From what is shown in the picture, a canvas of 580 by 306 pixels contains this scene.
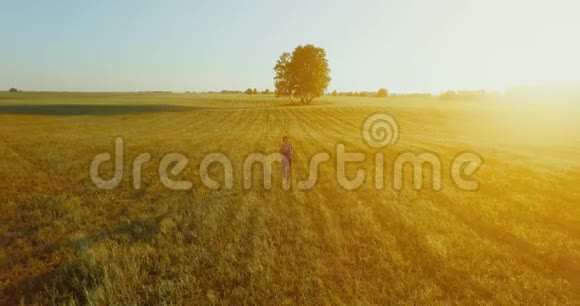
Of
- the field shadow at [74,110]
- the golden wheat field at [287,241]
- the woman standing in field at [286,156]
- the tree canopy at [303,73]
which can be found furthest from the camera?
the tree canopy at [303,73]

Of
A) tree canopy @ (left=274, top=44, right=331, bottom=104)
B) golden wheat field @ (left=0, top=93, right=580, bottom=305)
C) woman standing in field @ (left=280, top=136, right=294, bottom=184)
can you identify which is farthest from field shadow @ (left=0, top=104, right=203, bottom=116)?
woman standing in field @ (left=280, top=136, right=294, bottom=184)

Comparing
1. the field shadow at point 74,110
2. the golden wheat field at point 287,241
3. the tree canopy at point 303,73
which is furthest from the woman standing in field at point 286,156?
the tree canopy at point 303,73

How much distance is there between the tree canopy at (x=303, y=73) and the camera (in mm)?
75438

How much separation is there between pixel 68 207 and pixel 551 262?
480 inches

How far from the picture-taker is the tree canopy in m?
75.4

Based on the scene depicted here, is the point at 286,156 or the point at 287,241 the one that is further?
the point at 286,156

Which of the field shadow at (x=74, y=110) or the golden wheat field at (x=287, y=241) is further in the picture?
the field shadow at (x=74, y=110)

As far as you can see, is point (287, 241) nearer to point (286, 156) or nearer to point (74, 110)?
point (286, 156)

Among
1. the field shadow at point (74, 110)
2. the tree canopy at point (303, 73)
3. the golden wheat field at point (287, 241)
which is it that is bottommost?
the golden wheat field at point (287, 241)

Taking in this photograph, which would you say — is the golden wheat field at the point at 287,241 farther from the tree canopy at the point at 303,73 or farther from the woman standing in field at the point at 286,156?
the tree canopy at the point at 303,73

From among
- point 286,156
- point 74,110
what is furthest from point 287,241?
point 74,110

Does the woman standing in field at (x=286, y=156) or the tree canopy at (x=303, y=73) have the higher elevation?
the tree canopy at (x=303, y=73)

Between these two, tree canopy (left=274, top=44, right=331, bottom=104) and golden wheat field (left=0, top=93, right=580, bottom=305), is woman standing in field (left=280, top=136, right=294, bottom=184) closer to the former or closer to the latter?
golden wheat field (left=0, top=93, right=580, bottom=305)

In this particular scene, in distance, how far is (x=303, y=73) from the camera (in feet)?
247
